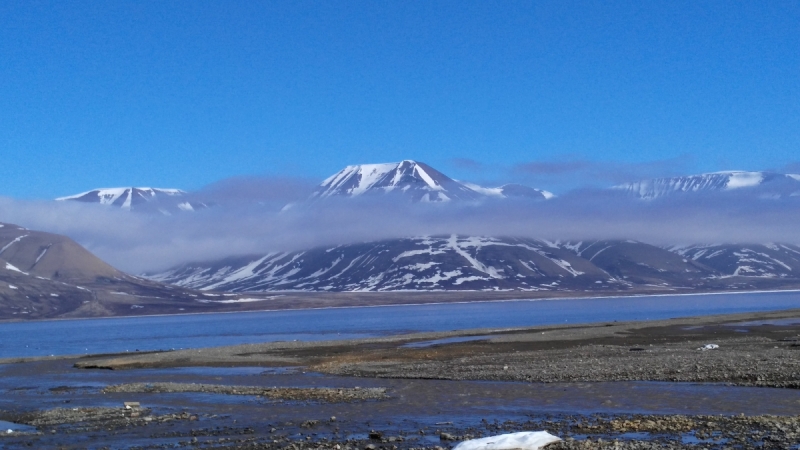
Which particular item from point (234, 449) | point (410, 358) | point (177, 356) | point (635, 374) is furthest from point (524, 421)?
point (177, 356)

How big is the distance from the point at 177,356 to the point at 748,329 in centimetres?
5151

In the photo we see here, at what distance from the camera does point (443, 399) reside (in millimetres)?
33469

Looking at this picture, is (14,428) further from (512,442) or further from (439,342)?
(439,342)

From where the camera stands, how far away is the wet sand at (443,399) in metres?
24.6

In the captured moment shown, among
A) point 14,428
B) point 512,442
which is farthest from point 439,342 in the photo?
point 512,442

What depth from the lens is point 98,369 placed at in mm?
59625

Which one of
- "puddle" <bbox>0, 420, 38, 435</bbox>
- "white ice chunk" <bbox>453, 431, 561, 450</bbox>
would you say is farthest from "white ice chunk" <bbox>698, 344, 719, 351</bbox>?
"puddle" <bbox>0, 420, 38, 435</bbox>

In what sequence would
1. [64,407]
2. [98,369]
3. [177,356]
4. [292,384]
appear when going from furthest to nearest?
1. [177,356]
2. [98,369]
3. [292,384]
4. [64,407]

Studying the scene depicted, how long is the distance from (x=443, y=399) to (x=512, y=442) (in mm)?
11715

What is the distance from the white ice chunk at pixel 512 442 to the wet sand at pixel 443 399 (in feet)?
2.15

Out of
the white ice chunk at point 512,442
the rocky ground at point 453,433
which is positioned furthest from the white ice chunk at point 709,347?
the white ice chunk at point 512,442

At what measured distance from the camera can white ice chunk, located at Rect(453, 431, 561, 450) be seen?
852 inches

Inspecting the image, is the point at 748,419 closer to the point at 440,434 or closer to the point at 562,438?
the point at 562,438

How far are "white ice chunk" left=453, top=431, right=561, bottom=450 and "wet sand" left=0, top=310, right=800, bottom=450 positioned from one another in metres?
0.65
